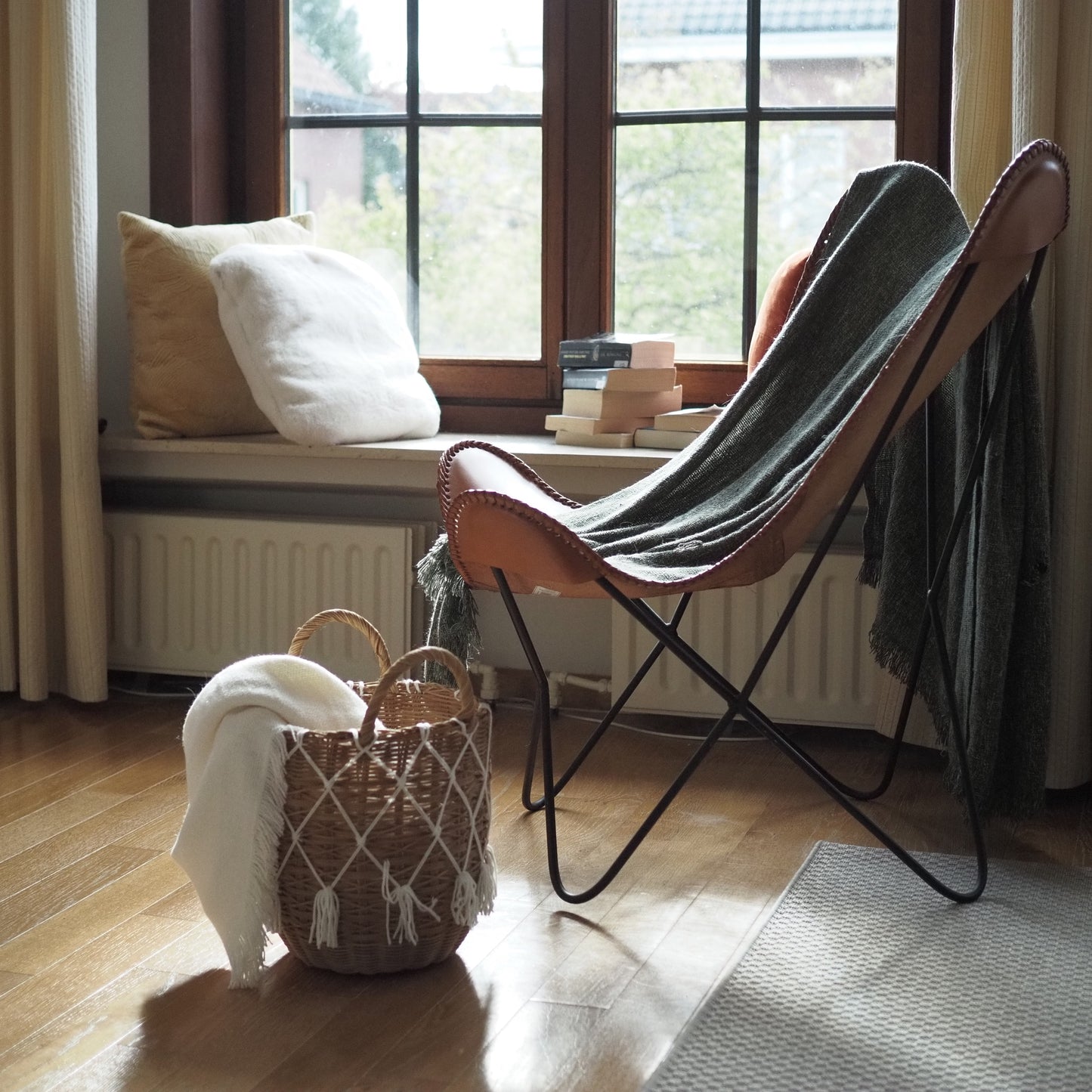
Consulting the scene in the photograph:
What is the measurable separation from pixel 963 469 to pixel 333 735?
43.0 inches

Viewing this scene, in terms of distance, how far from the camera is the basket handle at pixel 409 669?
5.48 ft

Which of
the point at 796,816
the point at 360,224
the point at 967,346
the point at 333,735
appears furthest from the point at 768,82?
the point at 333,735

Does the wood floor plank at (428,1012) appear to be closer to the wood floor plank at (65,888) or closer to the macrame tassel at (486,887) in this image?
the macrame tassel at (486,887)

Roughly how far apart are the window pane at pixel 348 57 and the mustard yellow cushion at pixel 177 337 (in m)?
0.45

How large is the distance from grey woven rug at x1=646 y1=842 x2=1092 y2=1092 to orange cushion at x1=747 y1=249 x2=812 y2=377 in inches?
37.3

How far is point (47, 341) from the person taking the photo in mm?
2957

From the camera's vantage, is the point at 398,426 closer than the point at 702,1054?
No

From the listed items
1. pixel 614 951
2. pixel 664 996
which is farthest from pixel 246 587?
pixel 664 996

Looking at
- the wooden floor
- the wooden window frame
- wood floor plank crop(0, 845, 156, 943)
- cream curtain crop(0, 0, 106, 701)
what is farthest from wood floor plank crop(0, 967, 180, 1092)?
the wooden window frame

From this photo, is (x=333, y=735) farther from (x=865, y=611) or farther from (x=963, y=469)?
(x=865, y=611)

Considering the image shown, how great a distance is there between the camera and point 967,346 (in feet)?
6.36

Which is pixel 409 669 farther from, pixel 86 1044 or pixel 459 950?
pixel 86 1044

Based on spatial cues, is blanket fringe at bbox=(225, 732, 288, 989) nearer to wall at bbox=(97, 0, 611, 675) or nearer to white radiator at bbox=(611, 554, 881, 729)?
white radiator at bbox=(611, 554, 881, 729)

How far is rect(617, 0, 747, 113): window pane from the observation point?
2.97m
